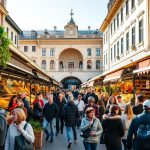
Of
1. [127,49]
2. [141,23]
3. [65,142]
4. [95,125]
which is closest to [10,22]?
[127,49]

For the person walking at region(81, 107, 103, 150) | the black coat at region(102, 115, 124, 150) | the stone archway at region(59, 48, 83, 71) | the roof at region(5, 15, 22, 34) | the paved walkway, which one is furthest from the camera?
the stone archway at region(59, 48, 83, 71)

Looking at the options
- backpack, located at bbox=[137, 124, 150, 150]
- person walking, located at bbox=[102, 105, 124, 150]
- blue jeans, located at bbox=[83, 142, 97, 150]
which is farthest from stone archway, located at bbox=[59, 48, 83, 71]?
backpack, located at bbox=[137, 124, 150, 150]

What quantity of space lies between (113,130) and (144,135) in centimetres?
137

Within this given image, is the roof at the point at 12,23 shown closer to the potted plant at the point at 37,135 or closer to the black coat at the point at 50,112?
the black coat at the point at 50,112

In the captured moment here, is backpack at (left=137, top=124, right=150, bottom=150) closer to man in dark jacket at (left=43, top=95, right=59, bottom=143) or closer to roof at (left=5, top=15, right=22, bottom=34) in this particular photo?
man in dark jacket at (left=43, top=95, right=59, bottom=143)

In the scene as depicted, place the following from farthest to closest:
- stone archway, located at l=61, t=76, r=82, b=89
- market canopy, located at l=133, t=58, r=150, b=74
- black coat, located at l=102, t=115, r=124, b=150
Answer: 1. stone archway, located at l=61, t=76, r=82, b=89
2. market canopy, located at l=133, t=58, r=150, b=74
3. black coat, located at l=102, t=115, r=124, b=150

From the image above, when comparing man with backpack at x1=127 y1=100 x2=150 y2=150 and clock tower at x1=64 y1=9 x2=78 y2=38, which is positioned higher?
clock tower at x1=64 y1=9 x2=78 y2=38

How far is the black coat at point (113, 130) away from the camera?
778 cm

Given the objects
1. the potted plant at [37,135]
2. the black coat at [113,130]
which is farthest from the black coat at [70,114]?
the black coat at [113,130]

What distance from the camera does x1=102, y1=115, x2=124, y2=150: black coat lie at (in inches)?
306

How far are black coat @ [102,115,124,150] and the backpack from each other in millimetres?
1213

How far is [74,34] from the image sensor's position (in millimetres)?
73000

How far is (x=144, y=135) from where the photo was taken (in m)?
6.48

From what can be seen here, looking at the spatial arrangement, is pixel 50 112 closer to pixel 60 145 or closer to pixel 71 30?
pixel 60 145
